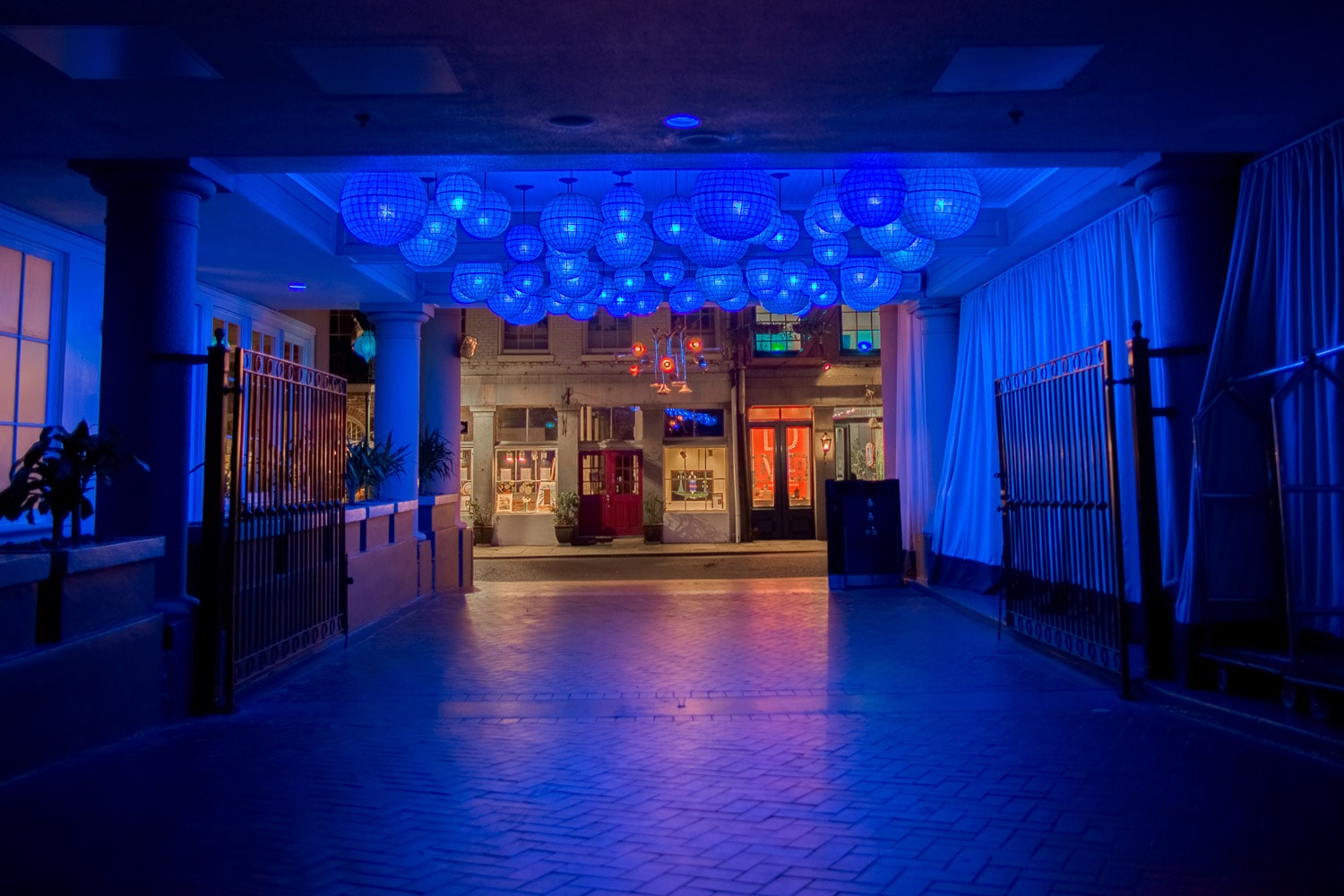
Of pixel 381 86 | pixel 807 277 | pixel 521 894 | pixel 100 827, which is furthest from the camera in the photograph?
pixel 807 277

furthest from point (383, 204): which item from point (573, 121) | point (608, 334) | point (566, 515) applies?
point (608, 334)

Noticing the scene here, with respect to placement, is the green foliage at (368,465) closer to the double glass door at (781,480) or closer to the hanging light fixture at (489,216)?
the hanging light fixture at (489,216)

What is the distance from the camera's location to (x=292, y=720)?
210 inches

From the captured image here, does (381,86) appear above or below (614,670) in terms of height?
above

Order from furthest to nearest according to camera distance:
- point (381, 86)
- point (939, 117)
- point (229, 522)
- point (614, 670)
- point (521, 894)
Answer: point (614, 670), point (229, 522), point (939, 117), point (381, 86), point (521, 894)

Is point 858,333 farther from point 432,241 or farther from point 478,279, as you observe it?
point 432,241

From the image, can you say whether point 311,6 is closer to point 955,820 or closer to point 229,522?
point 229,522

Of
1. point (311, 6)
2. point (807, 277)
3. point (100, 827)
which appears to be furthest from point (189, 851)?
point (807, 277)

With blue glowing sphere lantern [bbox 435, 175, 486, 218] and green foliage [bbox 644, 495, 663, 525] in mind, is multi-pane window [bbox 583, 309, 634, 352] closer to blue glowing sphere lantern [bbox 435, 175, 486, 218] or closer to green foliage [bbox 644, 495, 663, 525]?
green foliage [bbox 644, 495, 663, 525]

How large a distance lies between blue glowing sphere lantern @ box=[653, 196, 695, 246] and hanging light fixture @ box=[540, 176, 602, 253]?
1.57 feet

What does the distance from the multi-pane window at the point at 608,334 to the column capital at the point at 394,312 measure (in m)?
9.92

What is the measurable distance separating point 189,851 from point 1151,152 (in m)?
6.25

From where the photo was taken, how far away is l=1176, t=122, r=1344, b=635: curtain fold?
17.0 ft

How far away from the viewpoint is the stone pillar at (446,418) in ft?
38.4
